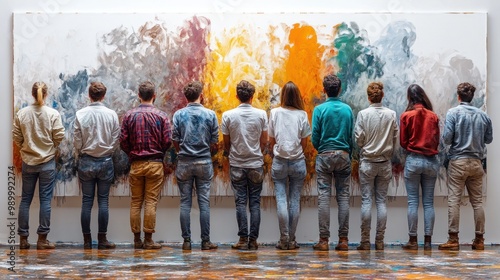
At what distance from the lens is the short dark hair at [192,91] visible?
33.2 ft

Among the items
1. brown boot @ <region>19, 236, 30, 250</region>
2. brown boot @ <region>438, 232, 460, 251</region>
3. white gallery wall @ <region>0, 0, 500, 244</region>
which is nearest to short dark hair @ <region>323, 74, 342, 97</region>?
white gallery wall @ <region>0, 0, 500, 244</region>

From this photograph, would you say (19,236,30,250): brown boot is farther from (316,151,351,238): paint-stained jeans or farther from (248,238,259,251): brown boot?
(316,151,351,238): paint-stained jeans

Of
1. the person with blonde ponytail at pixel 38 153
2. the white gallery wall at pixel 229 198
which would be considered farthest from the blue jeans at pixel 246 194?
the person with blonde ponytail at pixel 38 153

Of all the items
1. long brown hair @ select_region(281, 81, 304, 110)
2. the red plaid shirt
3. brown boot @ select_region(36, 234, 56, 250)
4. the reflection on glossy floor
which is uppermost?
long brown hair @ select_region(281, 81, 304, 110)

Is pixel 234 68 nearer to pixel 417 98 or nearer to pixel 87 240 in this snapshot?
pixel 417 98

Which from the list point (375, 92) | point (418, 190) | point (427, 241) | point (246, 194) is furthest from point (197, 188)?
point (427, 241)

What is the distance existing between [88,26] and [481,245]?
5.08 m

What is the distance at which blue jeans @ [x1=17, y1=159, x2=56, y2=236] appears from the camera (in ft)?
33.6

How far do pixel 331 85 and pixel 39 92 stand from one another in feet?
10.4

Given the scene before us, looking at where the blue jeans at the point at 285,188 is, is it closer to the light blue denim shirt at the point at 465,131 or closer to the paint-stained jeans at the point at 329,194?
the paint-stained jeans at the point at 329,194

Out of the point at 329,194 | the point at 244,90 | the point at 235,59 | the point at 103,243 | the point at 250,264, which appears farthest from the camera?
the point at 235,59

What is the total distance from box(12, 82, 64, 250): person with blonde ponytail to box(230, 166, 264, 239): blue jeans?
2.00 m

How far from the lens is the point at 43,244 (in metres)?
10.2

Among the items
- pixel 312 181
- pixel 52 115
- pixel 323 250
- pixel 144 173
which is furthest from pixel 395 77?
pixel 52 115
